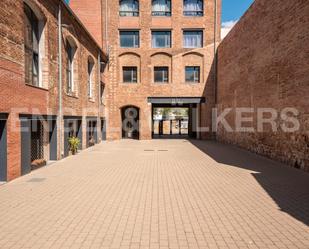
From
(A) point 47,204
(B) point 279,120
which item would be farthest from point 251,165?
(A) point 47,204

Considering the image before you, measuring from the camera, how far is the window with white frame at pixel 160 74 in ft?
76.3

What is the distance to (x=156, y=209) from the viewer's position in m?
5.60

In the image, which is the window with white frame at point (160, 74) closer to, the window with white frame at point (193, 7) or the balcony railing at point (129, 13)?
the balcony railing at point (129, 13)

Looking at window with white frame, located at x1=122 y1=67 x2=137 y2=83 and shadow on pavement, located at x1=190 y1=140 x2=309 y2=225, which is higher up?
window with white frame, located at x1=122 y1=67 x2=137 y2=83

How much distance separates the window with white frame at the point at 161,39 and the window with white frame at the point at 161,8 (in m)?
1.77

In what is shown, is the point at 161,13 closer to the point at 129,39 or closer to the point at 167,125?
the point at 129,39

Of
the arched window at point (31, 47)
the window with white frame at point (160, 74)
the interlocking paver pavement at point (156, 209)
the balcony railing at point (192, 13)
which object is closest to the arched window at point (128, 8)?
the balcony railing at point (192, 13)

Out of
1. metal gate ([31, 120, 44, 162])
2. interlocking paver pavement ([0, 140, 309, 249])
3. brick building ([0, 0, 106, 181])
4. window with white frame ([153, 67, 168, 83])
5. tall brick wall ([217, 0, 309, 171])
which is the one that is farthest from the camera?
window with white frame ([153, 67, 168, 83])

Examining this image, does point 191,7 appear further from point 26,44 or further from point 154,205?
point 154,205

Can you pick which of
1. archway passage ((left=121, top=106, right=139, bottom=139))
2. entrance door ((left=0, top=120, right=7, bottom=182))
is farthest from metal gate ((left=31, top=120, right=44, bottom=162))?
archway passage ((left=121, top=106, right=139, bottom=139))

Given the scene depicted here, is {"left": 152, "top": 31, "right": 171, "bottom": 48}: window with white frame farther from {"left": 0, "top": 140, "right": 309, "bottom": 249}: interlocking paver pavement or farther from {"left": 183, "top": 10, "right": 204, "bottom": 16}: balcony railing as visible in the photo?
{"left": 0, "top": 140, "right": 309, "bottom": 249}: interlocking paver pavement

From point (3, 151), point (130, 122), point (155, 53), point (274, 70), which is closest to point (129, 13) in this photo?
point (155, 53)

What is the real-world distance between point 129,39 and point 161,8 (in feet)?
13.8

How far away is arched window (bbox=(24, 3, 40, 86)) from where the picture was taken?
31.8 feet
